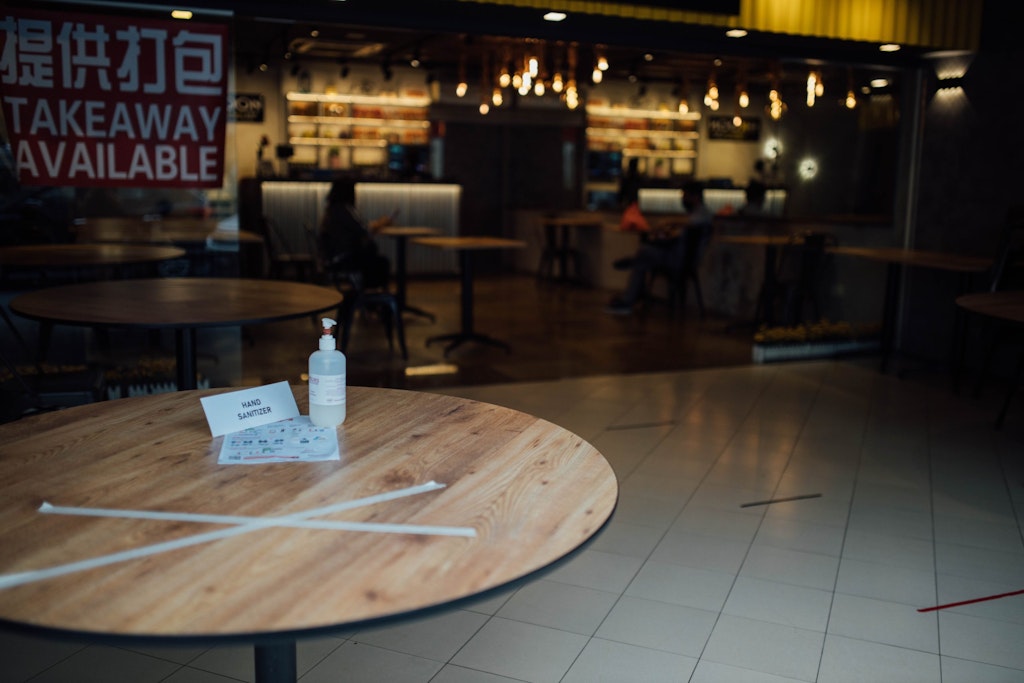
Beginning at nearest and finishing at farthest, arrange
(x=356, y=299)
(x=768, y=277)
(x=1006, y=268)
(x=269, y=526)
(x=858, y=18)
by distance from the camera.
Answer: (x=269, y=526) → (x=1006, y=268) → (x=858, y=18) → (x=356, y=299) → (x=768, y=277)

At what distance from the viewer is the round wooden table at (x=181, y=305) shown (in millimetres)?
3332

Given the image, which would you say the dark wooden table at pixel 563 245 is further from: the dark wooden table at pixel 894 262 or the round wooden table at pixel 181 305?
the round wooden table at pixel 181 305

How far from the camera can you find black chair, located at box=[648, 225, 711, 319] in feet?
31.3

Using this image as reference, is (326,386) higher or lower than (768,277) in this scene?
higher

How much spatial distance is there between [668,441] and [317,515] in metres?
3.70

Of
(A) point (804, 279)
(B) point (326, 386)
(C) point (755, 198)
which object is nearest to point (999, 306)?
(B) point (326, 386)

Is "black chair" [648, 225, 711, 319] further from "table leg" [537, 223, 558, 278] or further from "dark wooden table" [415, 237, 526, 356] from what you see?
"dark wooden table" [415, 237, 526, 356]

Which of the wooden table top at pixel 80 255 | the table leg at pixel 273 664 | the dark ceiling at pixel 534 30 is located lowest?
the table leg at pixel 273 664

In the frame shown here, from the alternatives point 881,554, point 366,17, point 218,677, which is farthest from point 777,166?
point 218,677

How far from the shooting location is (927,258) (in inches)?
263

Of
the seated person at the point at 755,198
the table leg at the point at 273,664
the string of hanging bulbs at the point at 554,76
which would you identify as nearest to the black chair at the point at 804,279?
the seated person at the point at 755,198

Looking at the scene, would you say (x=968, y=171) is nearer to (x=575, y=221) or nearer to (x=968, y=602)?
(x=968, y=602)

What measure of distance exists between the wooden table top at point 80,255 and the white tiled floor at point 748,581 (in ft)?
7.70

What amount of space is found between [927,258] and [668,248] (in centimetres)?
340
